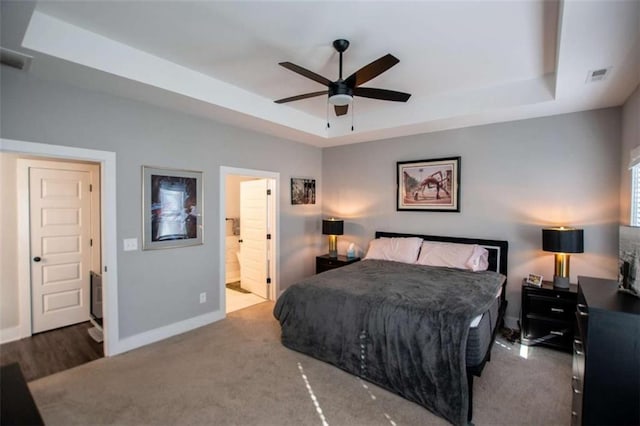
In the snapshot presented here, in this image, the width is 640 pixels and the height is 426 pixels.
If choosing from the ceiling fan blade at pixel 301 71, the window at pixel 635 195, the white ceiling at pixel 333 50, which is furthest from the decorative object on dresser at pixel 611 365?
the ceiling fan blade at pixel 301 71

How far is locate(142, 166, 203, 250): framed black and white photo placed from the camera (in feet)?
11.4

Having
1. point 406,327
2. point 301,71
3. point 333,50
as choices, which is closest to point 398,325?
point 406,327

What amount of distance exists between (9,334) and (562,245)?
628cm

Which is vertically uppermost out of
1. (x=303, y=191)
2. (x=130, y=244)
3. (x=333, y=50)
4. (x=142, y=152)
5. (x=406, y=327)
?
(x=333, y=50)

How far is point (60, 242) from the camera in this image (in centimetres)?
398

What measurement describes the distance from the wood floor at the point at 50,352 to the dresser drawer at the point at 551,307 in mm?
4689

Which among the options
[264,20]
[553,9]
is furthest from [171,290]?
[553,9]

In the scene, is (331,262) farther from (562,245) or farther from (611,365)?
(611,365)

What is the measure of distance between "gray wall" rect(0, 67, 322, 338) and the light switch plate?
4 cm

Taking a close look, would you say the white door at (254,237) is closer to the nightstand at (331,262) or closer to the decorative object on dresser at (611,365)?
the nightstand at (331,262)

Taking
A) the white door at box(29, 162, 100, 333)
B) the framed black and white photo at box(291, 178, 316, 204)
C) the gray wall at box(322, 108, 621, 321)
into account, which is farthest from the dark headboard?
the white door at box(29, 162, 100, 333)

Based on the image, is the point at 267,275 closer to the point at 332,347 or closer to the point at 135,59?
the point at 332,347

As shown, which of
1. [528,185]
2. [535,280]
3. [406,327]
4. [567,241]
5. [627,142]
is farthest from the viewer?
[528,185]

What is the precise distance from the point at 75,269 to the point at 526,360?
5512 millimetres
